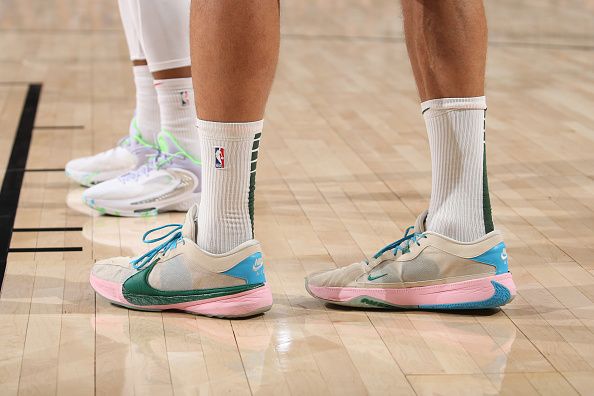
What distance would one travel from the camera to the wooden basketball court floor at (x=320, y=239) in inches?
Answer: 48.6

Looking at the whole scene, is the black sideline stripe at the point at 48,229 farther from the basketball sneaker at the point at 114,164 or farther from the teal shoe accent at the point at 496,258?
the teal shoe accent at the point at 496,258

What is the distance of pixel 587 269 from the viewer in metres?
1.64

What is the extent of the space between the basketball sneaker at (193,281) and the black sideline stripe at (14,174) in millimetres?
246

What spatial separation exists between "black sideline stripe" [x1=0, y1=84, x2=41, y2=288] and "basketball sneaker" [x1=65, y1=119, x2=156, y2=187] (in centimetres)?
13

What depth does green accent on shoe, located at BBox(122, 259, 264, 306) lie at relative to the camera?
4.58 feet

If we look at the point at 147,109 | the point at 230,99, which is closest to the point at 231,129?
the point at 230,99

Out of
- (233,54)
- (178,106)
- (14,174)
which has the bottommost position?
(14,174)

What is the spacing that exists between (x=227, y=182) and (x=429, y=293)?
0.32 meters

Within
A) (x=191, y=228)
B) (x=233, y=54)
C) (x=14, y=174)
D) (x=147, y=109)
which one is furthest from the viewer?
(x=14, y=174)

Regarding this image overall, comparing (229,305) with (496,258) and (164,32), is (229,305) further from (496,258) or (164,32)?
(164,32)

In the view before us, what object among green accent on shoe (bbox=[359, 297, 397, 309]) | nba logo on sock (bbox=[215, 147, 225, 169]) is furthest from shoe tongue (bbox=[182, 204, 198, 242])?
green accent on shoe (bbox=[359, 297, 397, 309])

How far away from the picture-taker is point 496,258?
1417 millimetres

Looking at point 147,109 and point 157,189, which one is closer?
point 157,189

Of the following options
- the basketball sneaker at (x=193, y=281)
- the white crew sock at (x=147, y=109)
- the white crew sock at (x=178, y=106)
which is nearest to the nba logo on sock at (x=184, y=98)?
the white crew sock at (x=178, y=106)
